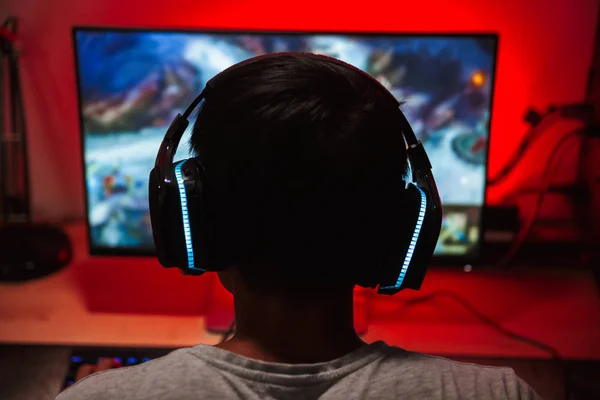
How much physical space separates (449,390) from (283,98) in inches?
12.1

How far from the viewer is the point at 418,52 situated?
1127 mm

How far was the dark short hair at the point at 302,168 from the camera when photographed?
555 mm

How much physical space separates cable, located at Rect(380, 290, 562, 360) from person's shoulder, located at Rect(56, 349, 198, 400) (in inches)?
25.4

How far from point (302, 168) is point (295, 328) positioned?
0.17 m

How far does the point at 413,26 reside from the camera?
4.33 feet

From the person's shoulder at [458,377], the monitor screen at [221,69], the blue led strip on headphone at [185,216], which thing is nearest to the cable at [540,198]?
the monitor screen at [221,69]

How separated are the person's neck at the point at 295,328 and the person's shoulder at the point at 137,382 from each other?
54 millimetres

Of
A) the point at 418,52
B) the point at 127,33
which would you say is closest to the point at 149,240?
the point at 127,33

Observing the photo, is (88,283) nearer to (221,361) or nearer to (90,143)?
(90,143)

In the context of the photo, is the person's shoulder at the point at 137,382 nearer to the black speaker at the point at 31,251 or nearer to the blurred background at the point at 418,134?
the blurred background at the point at 418,134

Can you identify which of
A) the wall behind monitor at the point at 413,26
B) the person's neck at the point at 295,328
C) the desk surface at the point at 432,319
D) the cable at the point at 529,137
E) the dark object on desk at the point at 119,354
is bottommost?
the dark object on desk at the point at 119,354

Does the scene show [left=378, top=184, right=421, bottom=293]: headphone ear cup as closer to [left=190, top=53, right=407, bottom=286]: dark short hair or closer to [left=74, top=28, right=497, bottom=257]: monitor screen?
[left=190, top=53, right=407, bottom=286]: dark short hair

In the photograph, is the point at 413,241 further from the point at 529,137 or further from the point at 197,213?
the point at 529,137

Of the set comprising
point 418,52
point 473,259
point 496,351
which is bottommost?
point 496,351
